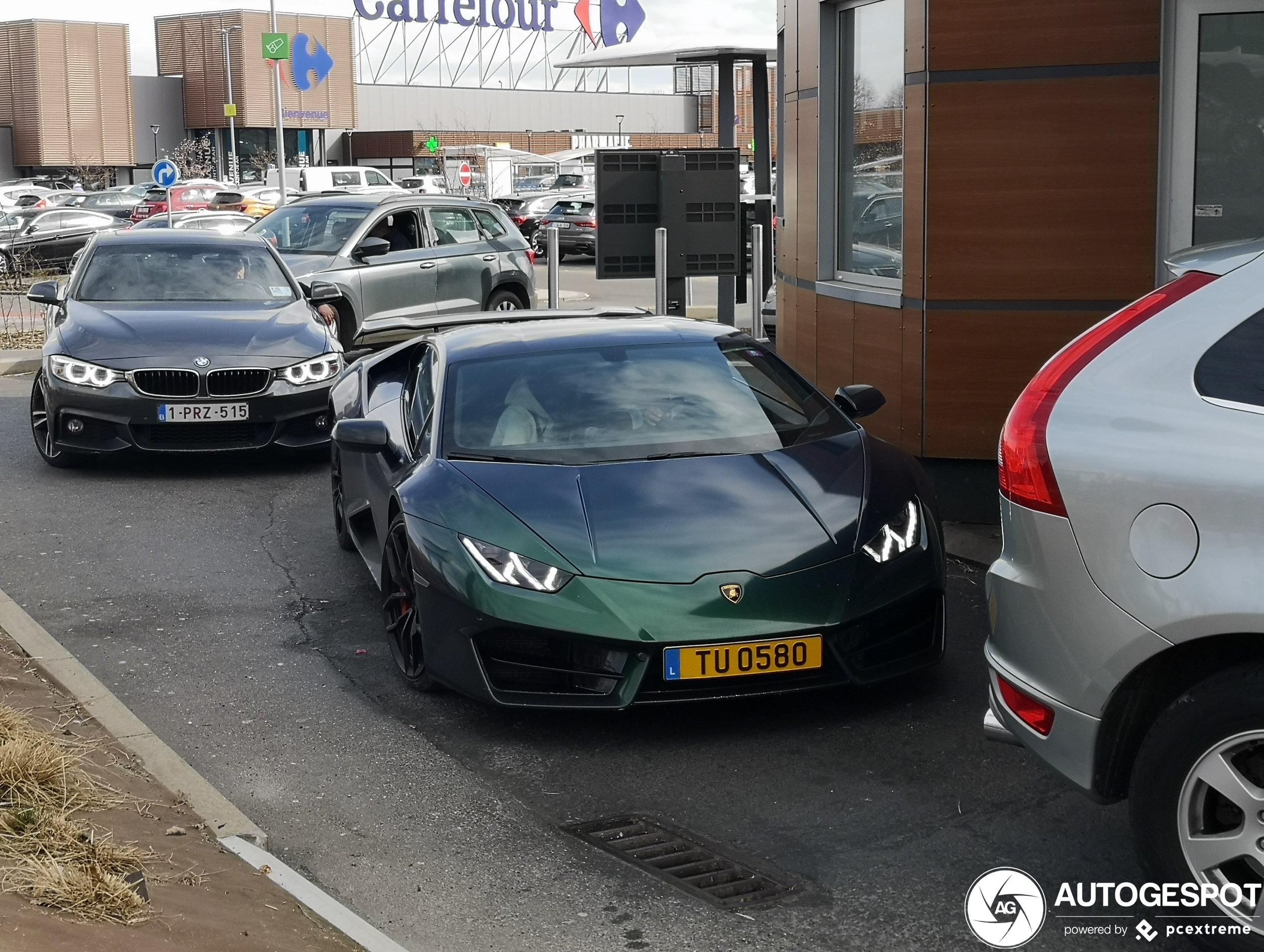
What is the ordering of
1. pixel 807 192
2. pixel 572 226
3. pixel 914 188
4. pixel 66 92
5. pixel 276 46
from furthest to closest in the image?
pixel 66 92 < pixel 572 226 < pixel 276 46 < pixel 807 192 < pixel 914 188

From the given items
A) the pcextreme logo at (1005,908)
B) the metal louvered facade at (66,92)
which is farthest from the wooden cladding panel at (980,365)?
the metal louvered facade at (66,92)

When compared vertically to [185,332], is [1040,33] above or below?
above

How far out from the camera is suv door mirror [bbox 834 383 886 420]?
656 cm

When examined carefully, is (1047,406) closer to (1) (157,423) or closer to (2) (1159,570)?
(2) (1159,570)

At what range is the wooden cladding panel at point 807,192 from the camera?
9773 mm


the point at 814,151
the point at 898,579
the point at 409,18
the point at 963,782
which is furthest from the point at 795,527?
the point at 409,18

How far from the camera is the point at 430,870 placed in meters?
4.32

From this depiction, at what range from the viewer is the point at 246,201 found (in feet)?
140

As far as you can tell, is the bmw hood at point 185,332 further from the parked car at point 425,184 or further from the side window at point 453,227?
the parked car at point 425,184

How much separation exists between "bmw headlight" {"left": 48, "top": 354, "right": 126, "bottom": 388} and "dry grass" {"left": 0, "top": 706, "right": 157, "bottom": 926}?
5.47m

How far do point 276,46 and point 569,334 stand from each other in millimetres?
30550

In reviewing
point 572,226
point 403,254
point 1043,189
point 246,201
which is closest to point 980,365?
point 1043,189

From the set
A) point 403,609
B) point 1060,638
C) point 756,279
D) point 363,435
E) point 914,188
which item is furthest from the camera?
point 756,279

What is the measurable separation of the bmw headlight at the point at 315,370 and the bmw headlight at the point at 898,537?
5654 mm
